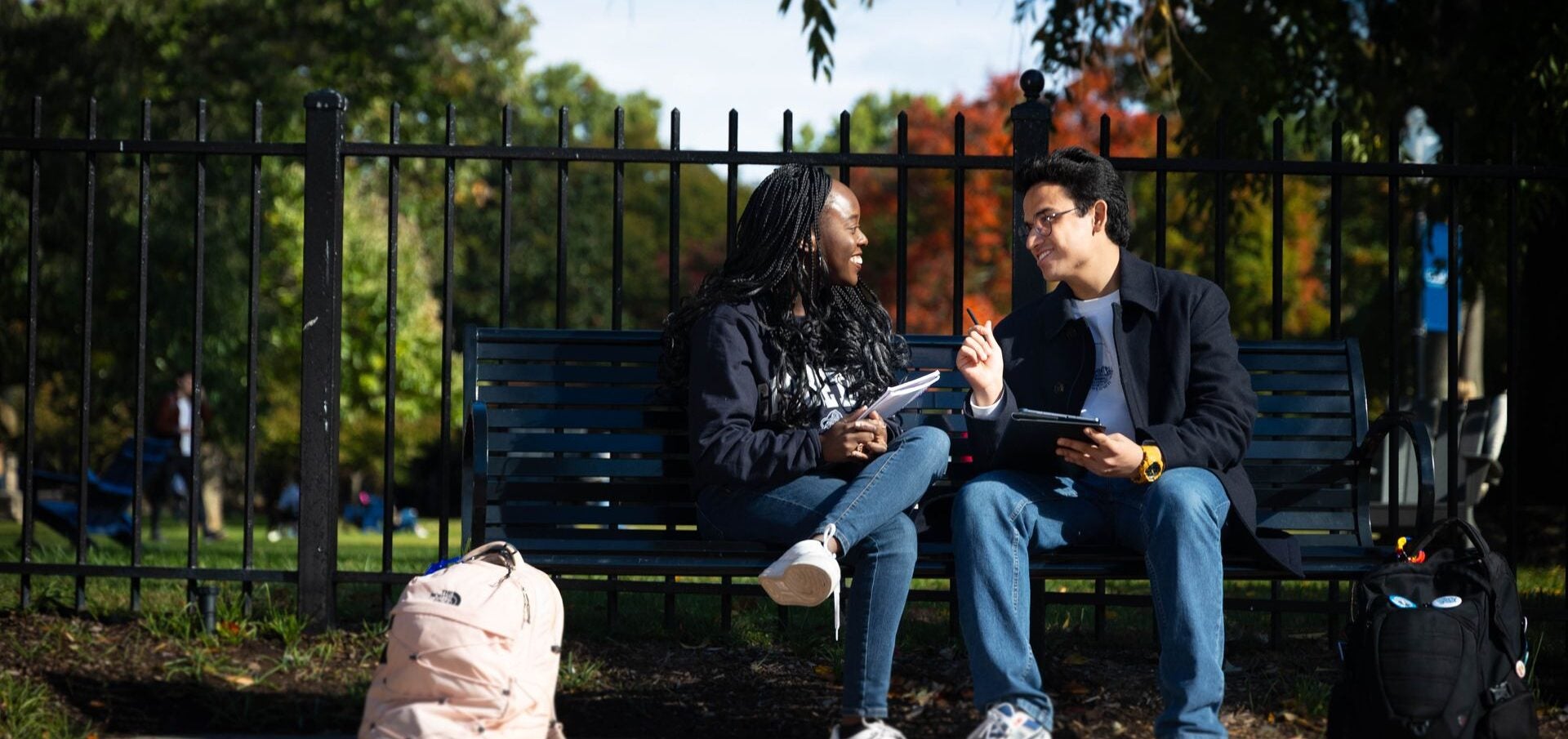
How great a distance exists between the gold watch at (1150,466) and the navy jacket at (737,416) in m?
0.72

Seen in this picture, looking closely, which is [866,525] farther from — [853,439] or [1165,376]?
[1165,376]

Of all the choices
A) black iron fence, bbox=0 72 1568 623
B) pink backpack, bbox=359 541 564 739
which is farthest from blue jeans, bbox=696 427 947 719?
black iron fence, bbox=0 72 1568 623

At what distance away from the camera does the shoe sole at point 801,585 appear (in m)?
3.93

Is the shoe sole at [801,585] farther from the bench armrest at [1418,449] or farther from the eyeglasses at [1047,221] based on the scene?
the bench armrest at [1418,449]

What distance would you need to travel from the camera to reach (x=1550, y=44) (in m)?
8.82

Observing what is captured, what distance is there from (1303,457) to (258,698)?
325 cm

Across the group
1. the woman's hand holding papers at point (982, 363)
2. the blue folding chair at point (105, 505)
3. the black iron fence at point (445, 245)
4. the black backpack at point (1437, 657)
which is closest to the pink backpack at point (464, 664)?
the woman's hand holding papers at point (982, 363)

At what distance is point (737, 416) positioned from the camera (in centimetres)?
434

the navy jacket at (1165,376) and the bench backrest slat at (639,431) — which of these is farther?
the bench backrest slat at (639,431)

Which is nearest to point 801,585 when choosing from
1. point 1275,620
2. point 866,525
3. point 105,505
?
point 866,525

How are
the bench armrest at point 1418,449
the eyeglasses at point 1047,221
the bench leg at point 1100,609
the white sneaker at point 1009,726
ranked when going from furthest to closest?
the bench leg at point 1100,609
the eyeglasses at point 1047,221
the bench armrest at point 1418,449
the white sneaker at point 1009,726

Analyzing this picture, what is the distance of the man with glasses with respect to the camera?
3.93m

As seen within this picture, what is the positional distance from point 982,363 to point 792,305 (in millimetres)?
604

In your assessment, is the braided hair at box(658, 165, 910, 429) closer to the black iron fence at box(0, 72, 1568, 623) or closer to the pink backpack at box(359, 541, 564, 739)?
the black iron fence at box(0, 72, 1568, 623)
